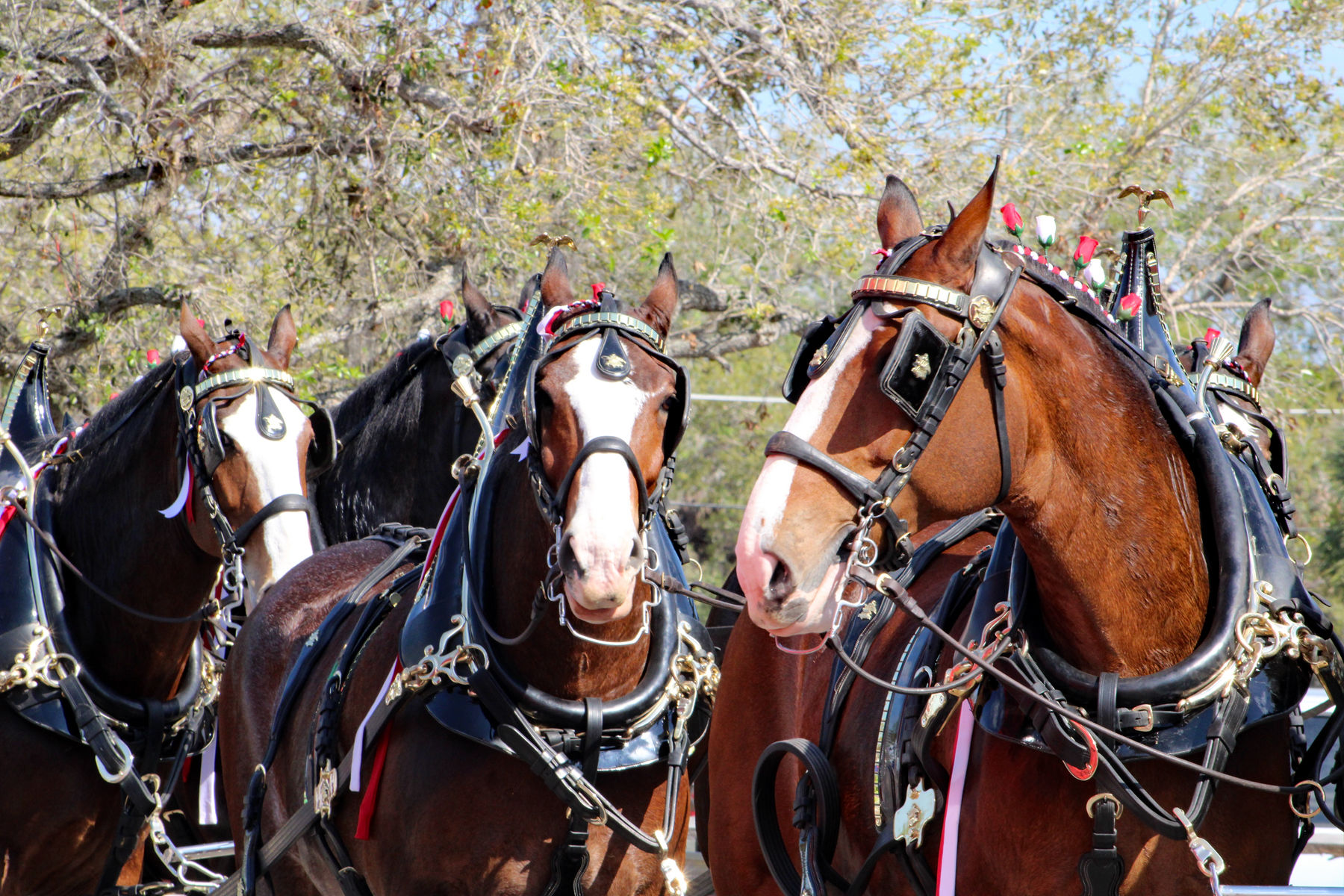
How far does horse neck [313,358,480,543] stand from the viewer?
4.77 m

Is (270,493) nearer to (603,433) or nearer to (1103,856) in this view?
(603,433)

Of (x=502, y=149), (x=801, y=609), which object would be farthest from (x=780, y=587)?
(x=502, y=149)

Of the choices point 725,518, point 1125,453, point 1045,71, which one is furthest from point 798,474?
point 725,518

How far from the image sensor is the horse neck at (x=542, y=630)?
2832 millimetres

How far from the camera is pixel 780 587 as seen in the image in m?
2.06

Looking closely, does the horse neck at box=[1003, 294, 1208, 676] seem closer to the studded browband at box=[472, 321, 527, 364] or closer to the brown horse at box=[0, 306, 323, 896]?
the brown horse at box=[0, 306, 323, 896]

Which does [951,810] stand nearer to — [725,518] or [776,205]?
[776,205]

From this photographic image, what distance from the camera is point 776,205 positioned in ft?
26.3

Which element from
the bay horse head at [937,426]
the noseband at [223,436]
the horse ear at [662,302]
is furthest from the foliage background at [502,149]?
the bay horse head at [937,426]

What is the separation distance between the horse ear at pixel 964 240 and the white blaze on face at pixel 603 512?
2.50 ft

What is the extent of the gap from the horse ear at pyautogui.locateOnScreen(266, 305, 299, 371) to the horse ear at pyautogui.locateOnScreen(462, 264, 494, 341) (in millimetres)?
593

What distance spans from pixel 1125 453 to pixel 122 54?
22.7ft

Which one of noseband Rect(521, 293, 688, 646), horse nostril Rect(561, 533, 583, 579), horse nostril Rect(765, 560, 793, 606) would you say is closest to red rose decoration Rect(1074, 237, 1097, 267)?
noseband Rect(521, 293, 688, 646)

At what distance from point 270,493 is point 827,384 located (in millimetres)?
2231
